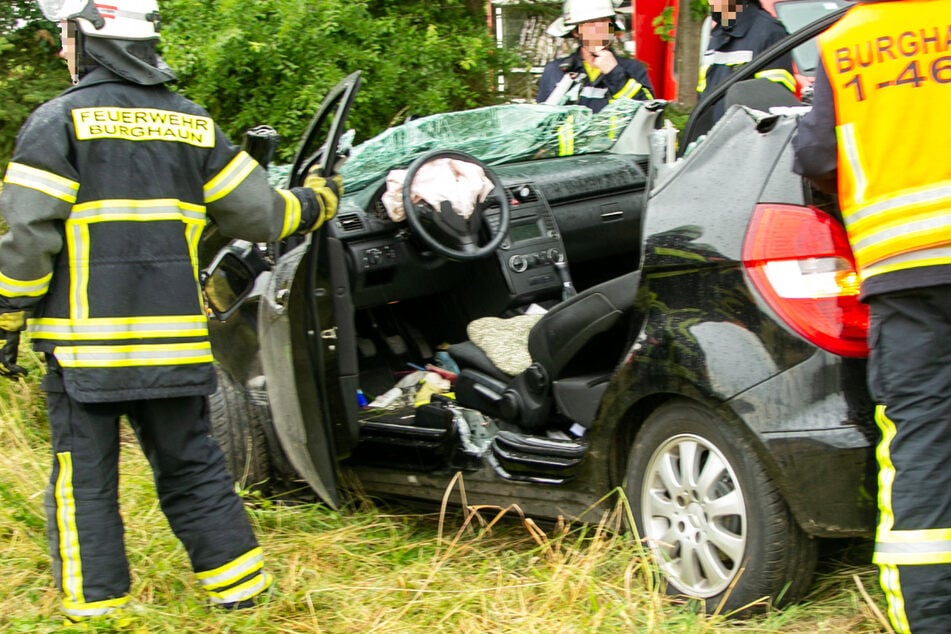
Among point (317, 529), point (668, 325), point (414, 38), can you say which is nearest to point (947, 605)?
point (668, 325)

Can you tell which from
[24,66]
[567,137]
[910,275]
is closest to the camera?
[910,275]

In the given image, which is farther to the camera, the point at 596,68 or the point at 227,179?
the point at 596,68

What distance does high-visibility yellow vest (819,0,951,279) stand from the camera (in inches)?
92.5

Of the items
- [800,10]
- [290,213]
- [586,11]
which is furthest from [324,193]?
[800,10]

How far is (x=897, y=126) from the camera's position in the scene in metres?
2.38

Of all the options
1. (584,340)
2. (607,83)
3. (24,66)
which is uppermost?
(24,66)

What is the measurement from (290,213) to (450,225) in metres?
0.88

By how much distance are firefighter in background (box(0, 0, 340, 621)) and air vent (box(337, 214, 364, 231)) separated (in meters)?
0.89

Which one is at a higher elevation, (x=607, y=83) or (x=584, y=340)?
(x=607, y=83)

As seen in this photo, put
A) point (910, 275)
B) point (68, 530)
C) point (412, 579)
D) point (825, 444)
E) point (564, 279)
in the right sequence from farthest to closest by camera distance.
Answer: point (564, 279)
point (412, 579)
point (68, 530)
point (825, 444)
point (910, 275)

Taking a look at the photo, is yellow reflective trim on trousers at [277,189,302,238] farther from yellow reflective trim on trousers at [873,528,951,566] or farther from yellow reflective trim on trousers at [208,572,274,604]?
yellow reflective trim on trousers at [873,528,951,566]

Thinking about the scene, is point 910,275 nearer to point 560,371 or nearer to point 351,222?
point 560,371

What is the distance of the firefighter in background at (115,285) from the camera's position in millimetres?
3012

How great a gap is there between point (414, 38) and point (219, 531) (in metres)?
5.25
